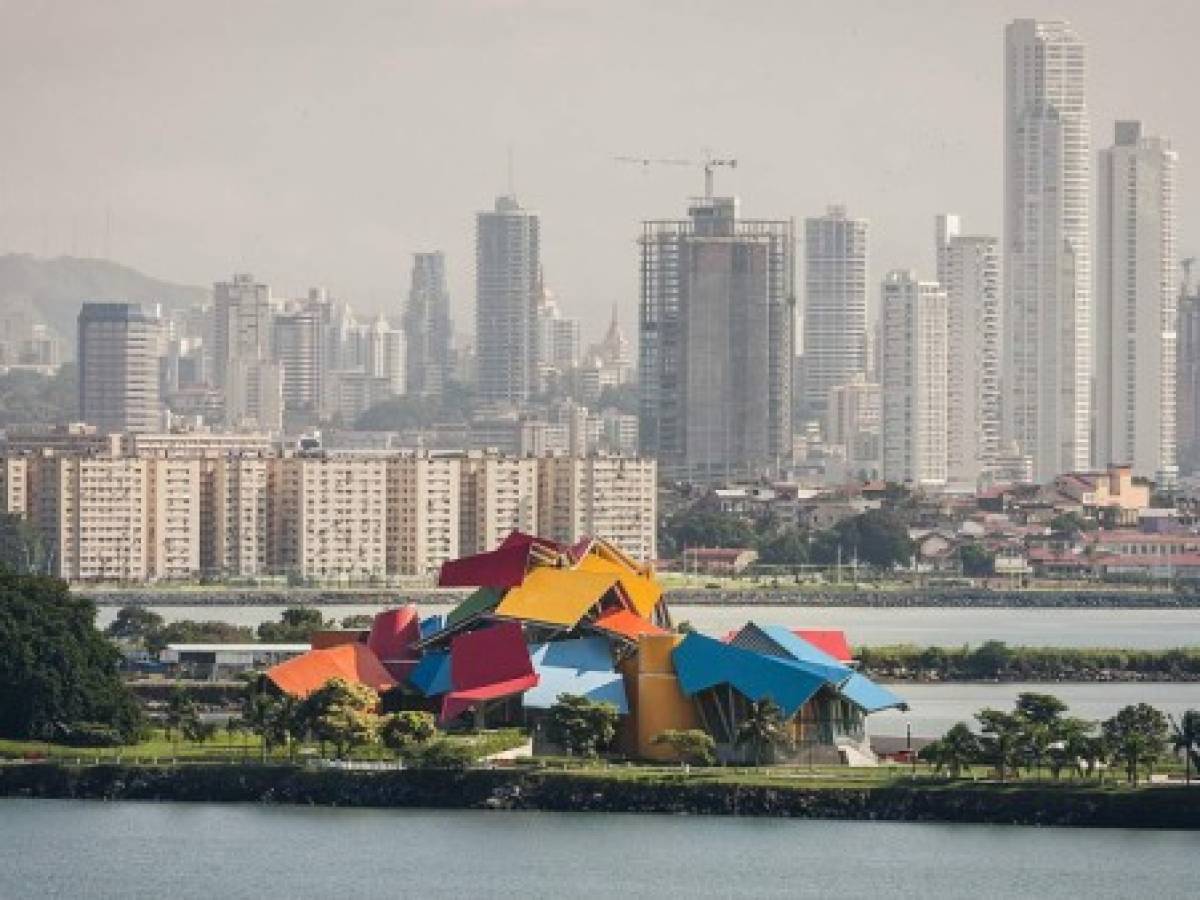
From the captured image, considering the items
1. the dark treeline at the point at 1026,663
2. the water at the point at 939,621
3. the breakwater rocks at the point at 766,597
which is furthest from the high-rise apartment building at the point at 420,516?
the dark treeline at the point at 1026,663

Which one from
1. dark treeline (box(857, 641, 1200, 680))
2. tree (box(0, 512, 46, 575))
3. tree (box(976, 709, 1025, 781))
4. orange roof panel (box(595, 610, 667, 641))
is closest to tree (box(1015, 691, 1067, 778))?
tree (box(976, 709, 1025, 781))

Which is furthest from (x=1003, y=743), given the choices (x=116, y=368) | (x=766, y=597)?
(x=116, y=368)

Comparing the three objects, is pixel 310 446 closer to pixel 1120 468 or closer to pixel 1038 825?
pixel 1120 468

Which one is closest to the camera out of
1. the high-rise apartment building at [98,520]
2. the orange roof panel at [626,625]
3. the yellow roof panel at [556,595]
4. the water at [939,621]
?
the orange roof panel at [626,625]

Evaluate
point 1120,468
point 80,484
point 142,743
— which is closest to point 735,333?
point 1120,468

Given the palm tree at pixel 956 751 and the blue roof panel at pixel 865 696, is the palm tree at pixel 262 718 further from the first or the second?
the palm tree at pixel 956 751

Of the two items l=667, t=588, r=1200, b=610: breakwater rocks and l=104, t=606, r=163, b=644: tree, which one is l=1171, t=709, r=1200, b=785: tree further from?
l=667, t=588, r=1200, b=610: breakwater rocks

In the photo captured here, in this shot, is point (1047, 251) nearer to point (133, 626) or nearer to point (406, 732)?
point (133, 626)
